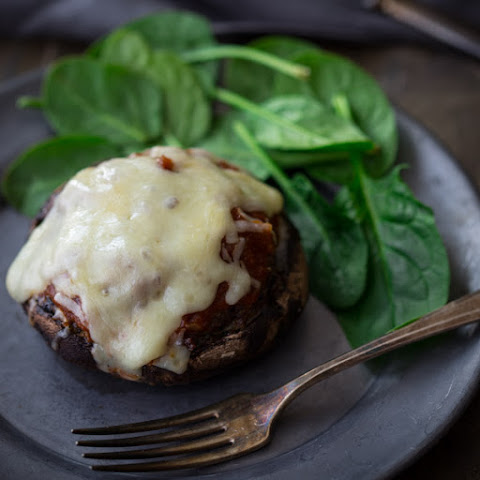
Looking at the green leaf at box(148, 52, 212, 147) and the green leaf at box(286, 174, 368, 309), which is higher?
the green leaf at box(148, 52, 212, 147)

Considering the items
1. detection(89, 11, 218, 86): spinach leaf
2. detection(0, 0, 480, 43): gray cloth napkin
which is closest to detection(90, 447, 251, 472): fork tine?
detection(89, 11, 218, 86): spinach leaf

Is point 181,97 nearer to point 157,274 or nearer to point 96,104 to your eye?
point 96,104

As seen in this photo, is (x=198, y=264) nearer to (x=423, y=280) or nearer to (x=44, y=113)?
(x=423, y=280)

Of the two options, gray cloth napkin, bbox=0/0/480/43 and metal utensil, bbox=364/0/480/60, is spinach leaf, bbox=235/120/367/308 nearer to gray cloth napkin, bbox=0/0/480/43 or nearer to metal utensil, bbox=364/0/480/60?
metal utensil, bbox=364/0/480/60

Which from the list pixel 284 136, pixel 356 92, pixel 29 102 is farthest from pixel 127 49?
pixel 356 92

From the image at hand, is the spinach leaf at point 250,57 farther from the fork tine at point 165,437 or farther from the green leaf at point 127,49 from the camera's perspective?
the fork tine at point 165,437

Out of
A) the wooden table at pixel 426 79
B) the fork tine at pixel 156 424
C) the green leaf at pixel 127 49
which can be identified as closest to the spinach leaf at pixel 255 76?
the green leaf at pixel 127 49
